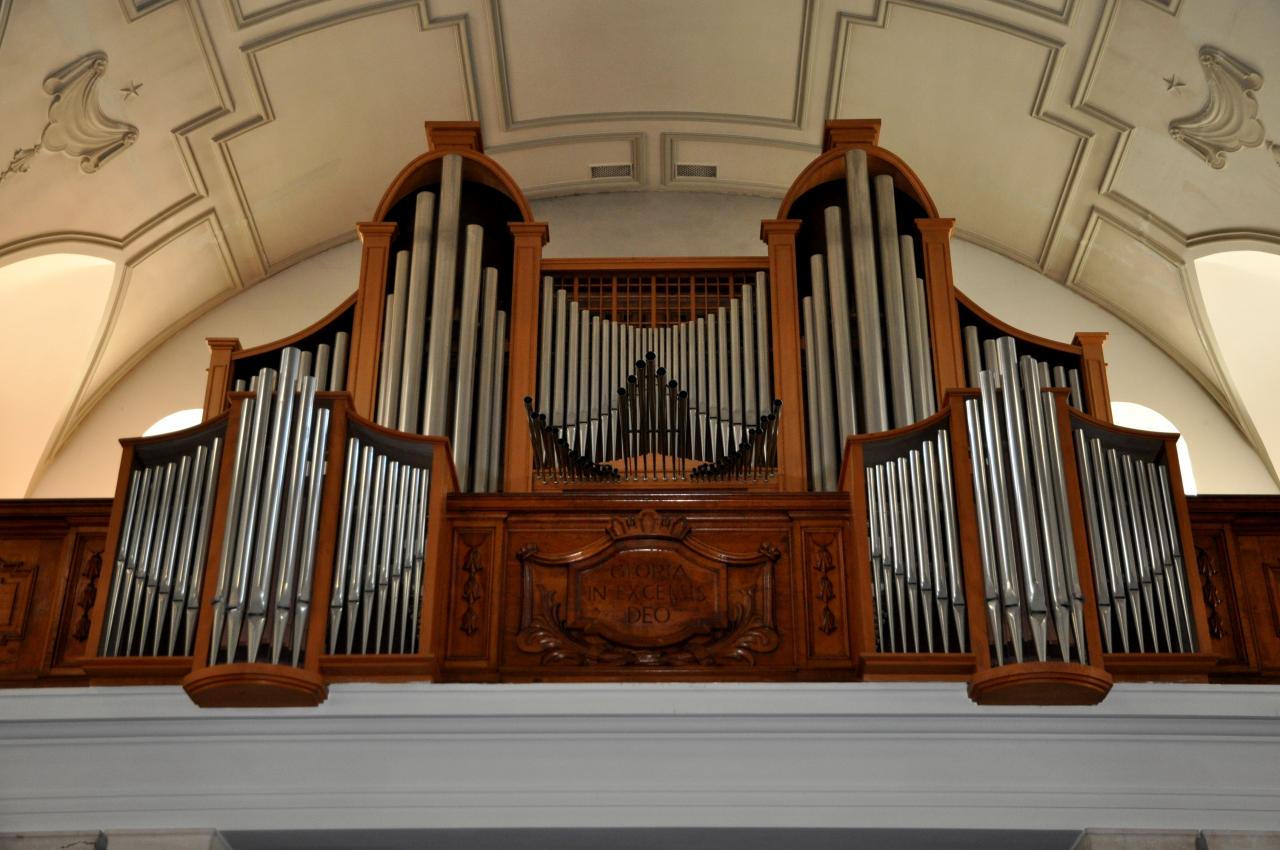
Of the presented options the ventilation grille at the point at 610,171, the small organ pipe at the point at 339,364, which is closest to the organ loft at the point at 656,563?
the small organ pipe at the point at 339,364

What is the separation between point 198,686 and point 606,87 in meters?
6.13

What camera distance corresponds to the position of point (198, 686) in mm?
5770

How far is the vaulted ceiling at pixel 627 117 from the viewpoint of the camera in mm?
9320


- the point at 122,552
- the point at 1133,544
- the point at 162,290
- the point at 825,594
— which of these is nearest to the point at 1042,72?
the point at 1133,544

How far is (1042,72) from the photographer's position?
32.5 feet

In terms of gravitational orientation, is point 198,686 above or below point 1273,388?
below

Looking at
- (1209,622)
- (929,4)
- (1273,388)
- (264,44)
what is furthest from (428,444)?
(1273,388)

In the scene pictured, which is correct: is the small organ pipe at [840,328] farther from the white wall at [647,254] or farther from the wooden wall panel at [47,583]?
the wooden wall panel at [47,583]

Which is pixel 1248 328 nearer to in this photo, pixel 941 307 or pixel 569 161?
pixel 941 307

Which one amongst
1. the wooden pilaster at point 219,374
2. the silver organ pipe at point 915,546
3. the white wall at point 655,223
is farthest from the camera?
the white wall at point 655,223

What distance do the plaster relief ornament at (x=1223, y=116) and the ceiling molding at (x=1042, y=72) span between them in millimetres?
735

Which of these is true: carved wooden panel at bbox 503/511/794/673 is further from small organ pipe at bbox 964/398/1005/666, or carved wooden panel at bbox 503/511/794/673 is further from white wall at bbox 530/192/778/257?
white wall at bbox 530/192/778/257

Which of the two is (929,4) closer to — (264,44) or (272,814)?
(264,44)

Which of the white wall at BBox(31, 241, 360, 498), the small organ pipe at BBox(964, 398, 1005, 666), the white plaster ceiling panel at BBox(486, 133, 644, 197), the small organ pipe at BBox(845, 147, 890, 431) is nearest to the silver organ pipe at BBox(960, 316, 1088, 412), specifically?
the small organ pipe at BBox(845, 147, 890, 431)
